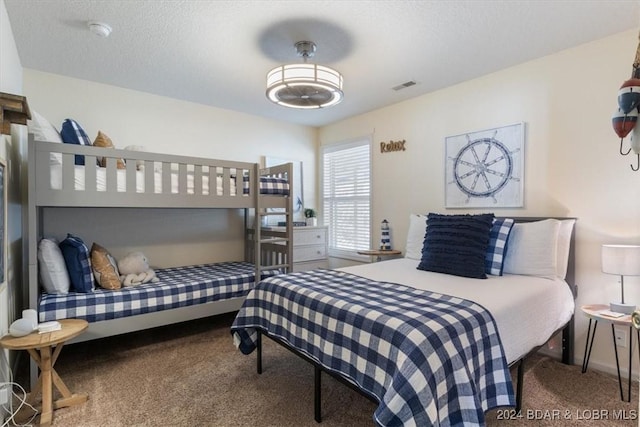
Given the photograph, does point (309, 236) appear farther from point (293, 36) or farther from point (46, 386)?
point (46, 386)

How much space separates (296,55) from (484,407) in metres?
2.54

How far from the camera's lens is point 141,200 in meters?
2.58

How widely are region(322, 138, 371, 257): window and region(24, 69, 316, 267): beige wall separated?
628 millimetres

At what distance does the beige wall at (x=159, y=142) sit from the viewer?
9.68ft

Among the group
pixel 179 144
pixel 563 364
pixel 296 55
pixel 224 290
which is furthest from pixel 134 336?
pixel 563 364

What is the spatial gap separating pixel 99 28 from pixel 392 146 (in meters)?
2.85

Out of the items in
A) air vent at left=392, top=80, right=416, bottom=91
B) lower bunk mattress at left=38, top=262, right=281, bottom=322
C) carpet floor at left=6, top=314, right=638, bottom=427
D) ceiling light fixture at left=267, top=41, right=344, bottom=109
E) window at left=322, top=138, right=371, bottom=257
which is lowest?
carpet floor at left=6, top=314, right=638, bottom=427

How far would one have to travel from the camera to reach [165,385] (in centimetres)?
214

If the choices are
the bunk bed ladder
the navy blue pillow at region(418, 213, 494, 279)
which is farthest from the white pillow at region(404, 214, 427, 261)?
the bunk bed ladder

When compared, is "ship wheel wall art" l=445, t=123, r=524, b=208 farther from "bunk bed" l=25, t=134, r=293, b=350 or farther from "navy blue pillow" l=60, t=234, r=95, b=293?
"navy blue pillow" l=60, t=234, r=95, b=293

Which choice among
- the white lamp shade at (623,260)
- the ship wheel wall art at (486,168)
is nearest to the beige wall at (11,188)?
the ship wheel wall art at (486,168)

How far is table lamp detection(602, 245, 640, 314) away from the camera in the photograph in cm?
199

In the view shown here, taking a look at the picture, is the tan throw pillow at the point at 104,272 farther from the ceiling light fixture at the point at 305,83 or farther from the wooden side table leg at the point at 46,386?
the ceiling light fixture at the point at 305,83

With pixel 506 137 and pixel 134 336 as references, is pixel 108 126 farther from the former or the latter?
pixel 506 137
